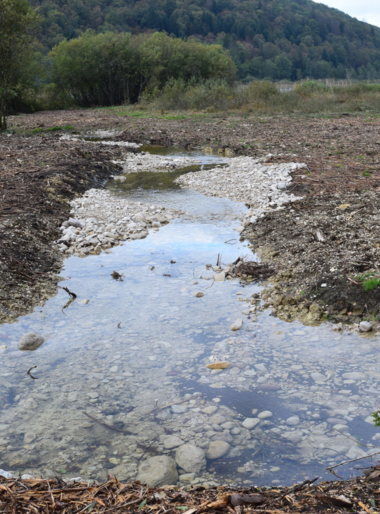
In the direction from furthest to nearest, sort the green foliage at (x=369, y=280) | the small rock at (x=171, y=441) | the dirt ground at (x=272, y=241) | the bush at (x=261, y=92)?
the bush at (x=261, y=92)
the green foliage at (x=369, y=280)
the small rock at (x=171, y=441)
the dirt ground at (x=272, y=241)

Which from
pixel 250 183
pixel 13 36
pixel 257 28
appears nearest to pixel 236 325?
pixel 250 183

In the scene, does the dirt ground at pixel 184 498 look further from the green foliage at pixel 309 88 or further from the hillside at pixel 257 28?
the hillside at pixel 257 28

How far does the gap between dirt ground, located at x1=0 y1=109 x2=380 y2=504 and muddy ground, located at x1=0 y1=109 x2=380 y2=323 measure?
0.08 feet

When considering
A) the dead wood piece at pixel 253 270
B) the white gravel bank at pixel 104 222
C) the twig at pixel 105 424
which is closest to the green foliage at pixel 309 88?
the white gravel bank at pixel 104 222

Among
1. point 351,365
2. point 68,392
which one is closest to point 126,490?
point 68,392

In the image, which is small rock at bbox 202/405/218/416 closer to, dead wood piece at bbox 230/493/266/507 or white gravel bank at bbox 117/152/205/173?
dead wood piece at bbox 230/493/266/507

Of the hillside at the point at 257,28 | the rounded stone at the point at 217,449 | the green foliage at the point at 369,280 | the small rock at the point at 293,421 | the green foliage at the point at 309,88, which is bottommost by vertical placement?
the rounded stone at the point at 217,449

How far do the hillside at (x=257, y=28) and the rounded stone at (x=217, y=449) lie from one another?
3616 inches

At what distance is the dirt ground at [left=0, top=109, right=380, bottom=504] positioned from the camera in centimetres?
322

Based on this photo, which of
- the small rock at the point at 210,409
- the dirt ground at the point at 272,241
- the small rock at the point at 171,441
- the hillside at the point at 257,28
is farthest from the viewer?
the hillside at the point at 257,28

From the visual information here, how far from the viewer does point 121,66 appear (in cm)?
5400

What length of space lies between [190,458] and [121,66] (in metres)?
55.3

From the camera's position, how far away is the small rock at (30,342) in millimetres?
5887

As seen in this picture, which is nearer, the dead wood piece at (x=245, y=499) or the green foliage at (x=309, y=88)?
the dead wood piece at (x=245, y=499)
